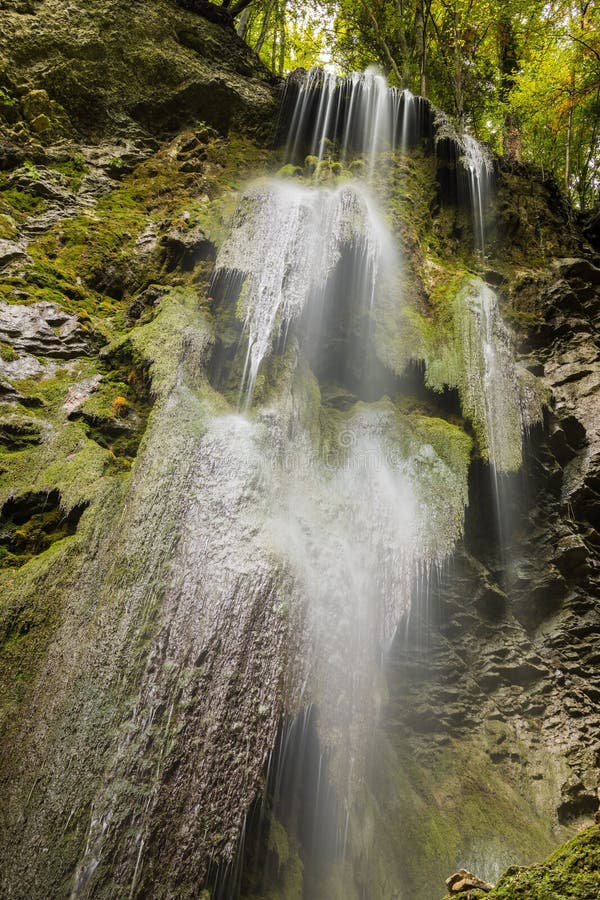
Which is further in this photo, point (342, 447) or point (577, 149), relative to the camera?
point (577, 149)

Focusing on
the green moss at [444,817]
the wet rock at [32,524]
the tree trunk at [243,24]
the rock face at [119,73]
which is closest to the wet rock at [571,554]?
the green moss at [444,817]

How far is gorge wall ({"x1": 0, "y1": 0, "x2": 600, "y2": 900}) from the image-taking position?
127 inches

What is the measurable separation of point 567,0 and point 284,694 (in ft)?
50.4

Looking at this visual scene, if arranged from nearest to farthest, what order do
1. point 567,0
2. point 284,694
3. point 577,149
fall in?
point 284,694, point 567,0, point 577,149

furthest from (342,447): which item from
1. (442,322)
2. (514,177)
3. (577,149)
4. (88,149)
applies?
(577,149)

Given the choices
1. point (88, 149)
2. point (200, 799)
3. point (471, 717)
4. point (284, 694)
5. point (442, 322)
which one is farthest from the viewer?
point (88, 149)

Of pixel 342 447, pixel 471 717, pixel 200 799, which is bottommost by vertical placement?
pixel 200 799

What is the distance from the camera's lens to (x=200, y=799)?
3.18 m

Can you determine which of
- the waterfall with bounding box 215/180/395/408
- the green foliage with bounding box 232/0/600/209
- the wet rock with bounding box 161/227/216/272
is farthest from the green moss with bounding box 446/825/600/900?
the green foliage with bounding box 232/0/600/209

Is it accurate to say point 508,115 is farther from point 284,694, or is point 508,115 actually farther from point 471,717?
point 284,694

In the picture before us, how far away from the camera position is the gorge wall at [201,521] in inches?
127

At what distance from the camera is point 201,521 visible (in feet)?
13.7

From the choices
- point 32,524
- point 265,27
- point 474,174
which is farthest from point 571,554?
point 265,27

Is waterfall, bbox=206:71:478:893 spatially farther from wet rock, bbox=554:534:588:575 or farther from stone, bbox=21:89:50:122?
stone, bbox=21:89:50:122
